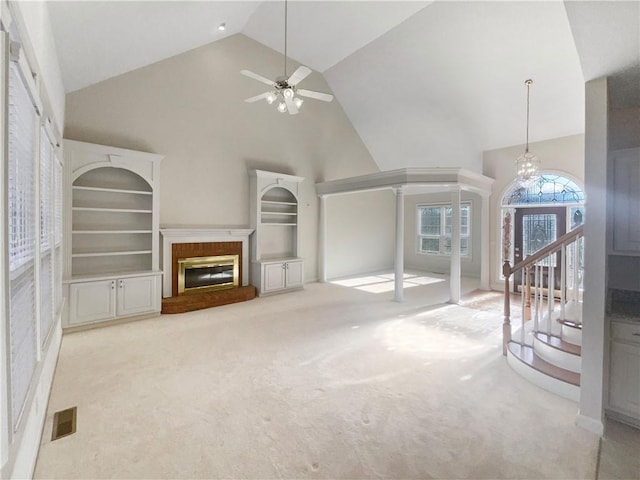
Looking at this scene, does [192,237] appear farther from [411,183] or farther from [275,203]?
[411,183]

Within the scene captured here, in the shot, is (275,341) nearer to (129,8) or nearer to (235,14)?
(129,8)

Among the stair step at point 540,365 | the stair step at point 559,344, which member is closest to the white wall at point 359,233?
the stair step at point 540,365

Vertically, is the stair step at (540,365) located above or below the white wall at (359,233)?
below

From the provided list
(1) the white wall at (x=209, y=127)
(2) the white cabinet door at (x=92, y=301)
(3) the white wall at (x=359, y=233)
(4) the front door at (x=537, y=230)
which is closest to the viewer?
(2) the white cabinet door at (x=92, y=301)

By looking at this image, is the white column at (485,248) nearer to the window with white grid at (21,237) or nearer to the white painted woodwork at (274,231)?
the white painted woodwork at (274,231)

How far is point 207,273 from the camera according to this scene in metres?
5.74

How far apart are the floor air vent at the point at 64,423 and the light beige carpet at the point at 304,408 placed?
0.04 m

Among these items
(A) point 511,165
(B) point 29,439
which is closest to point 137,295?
(B) point 29,439

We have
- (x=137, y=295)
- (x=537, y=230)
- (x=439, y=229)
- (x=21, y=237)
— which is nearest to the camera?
(x=21, y=237)

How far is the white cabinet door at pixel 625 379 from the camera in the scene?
214 centimetres

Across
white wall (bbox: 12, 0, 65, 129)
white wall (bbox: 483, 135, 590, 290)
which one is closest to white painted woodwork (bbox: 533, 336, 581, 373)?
white wall (bbox: 483, 135, 590, 290)

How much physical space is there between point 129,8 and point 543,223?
759cm

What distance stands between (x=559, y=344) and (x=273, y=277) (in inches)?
186

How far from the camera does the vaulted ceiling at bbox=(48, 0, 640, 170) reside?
9.23 feet
